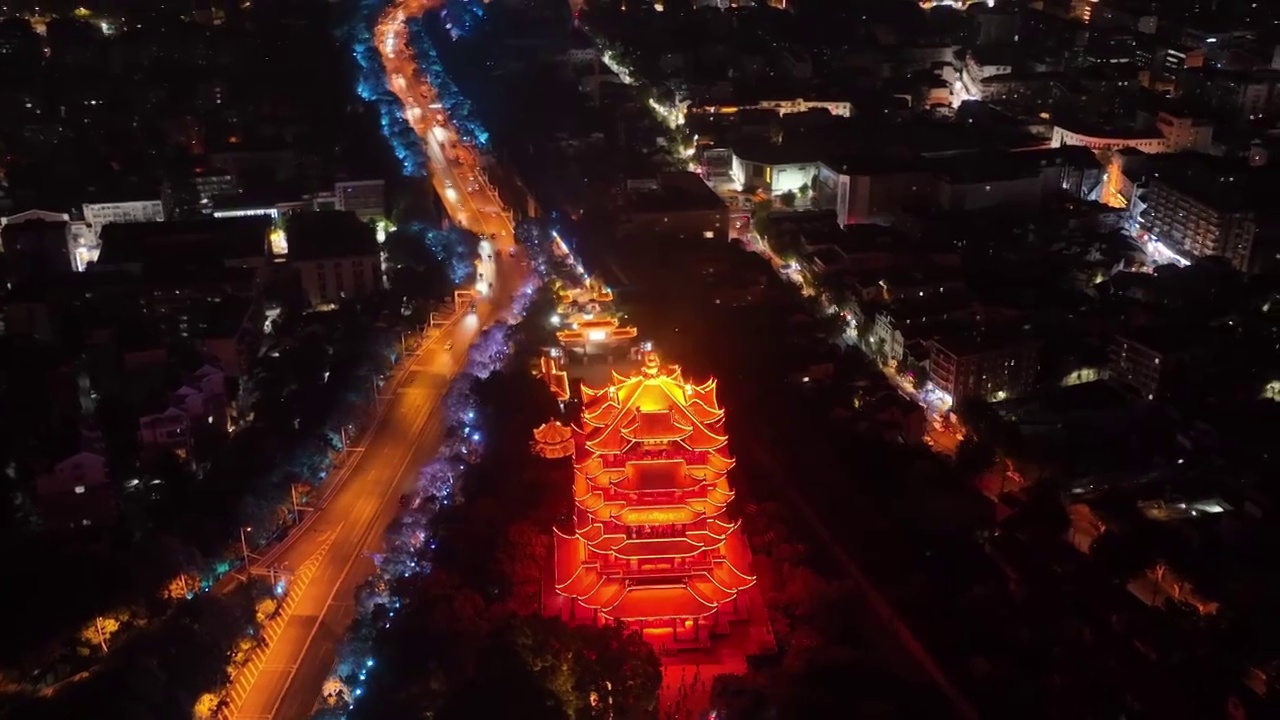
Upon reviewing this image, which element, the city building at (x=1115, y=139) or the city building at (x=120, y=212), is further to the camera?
the city building at (x=1115, y=139)

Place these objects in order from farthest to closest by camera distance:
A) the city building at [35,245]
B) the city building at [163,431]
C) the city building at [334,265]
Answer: the city building at [35,245] → the city building at [334,265] → the city building at [163,431]

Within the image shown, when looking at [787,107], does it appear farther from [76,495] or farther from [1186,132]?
[76,495]

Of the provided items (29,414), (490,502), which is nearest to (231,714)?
(490,502)

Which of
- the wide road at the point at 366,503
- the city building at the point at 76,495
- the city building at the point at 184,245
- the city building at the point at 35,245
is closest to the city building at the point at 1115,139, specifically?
the wide road at the point at 366,503

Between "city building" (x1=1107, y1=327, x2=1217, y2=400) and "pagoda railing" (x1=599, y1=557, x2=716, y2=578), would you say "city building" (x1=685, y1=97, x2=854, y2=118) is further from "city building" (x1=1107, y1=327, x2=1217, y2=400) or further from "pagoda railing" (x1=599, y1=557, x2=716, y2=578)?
"pagoda railing" (x1=599, y1=557, x2=716, y2=578)

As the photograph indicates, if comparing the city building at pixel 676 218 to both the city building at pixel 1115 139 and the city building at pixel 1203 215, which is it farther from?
the city building at pixel 1115 139

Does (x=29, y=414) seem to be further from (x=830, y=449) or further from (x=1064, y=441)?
(x=1064, y=441)

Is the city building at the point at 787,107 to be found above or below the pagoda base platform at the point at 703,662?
above
